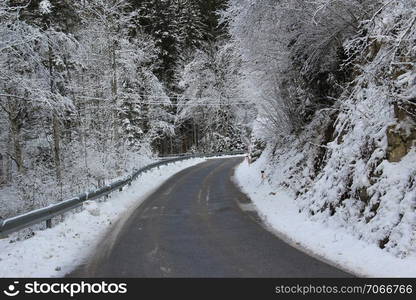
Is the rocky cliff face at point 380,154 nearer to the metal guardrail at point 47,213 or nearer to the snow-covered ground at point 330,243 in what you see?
the snow-covered ground at point 330,243

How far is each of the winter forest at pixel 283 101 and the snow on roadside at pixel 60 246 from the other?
3623 mm

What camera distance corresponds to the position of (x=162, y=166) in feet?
116

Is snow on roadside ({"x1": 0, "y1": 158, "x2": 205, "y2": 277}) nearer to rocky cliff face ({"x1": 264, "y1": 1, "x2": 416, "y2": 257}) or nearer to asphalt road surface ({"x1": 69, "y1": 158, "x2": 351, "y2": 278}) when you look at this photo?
asphalt road surface ({"x1": 69, "y1": 158, "x2": 351, "y2": 278})

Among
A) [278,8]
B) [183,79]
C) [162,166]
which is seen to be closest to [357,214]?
[278,8]

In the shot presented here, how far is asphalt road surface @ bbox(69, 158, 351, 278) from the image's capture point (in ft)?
24.3

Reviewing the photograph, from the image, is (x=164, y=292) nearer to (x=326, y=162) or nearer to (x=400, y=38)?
(x=400, y=38)

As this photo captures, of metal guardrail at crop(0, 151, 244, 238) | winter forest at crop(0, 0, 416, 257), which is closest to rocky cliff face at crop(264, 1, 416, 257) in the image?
winter forest at crop(0, 0, 416, 257)

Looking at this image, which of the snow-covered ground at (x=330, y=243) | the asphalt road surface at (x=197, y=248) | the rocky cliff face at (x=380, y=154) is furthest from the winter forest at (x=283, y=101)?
the asphalt road surface at (x=197, y=248)

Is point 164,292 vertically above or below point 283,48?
below

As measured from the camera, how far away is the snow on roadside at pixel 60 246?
25.3 feet

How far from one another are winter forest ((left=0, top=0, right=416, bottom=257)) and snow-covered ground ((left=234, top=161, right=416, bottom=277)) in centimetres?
23

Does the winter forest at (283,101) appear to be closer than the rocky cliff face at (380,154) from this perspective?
No

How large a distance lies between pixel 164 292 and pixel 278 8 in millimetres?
10491

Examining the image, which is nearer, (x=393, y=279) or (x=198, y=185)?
(x=393, y=279)
